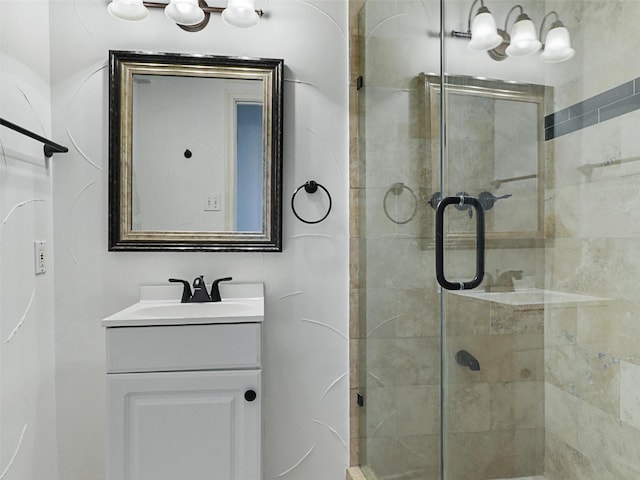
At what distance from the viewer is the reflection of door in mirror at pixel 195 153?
1854 mm

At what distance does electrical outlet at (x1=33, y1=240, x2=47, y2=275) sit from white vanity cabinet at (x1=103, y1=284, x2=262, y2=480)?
0.43 meters

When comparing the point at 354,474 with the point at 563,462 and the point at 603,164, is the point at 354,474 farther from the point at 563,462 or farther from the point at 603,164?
the point at 603,164

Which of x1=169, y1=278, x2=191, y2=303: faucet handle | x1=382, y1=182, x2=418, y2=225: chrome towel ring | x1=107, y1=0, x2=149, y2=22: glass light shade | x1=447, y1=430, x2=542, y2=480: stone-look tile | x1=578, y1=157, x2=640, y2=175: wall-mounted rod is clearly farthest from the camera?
x1=169, y1=278, x2=191, y2=303: faucet handle

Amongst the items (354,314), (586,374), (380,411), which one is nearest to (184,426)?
(380,411)

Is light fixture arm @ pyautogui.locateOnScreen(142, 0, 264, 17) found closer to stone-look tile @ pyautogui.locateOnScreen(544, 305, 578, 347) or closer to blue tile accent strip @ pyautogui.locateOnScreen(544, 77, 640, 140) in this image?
blue tile accent strip @ pyautogui.locateOnScreen(544, 77, 640, 140)

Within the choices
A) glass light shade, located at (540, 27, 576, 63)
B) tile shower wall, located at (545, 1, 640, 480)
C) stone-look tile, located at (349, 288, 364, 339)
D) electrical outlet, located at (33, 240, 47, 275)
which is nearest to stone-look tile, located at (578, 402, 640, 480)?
tile shower wall, located at (545, 1, 640, 480)

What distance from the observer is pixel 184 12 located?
170 centimetres

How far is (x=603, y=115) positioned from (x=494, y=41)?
12.0 inches

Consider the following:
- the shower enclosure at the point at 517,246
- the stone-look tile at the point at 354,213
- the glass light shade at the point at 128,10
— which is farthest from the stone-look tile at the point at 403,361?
the glass light shade at the point at 128,10

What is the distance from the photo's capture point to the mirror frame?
1.83 metres

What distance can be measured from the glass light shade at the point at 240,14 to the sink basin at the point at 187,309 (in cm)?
105

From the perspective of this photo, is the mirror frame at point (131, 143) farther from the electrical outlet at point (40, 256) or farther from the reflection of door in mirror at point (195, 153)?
the electrical outlet at point (40, 256)

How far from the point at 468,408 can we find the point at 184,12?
1652mm

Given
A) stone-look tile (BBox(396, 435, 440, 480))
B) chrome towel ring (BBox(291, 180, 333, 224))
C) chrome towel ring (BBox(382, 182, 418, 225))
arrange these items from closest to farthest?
stone-look tile (BBox(396, 435, 440, 480))
chrome towel ring (BBox(382, 182, 418, 225))
chrome towel ring (BBox(291, 180, 333, 224))
